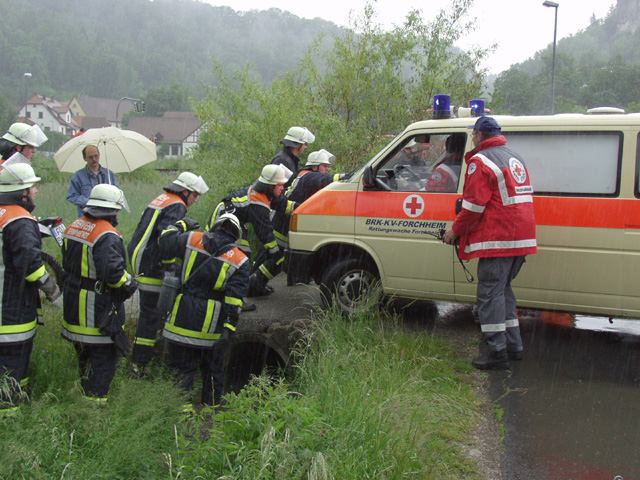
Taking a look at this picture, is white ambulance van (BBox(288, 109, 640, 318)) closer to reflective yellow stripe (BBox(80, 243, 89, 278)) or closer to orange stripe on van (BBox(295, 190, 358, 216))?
orange stripe on van (BBox(295, 190, 358, 216))

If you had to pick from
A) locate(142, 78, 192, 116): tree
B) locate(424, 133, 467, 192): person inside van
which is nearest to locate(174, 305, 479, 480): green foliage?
locate(424, 133, 467, 192): person inside van

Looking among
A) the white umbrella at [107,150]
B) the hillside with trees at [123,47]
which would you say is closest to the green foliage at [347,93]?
the white umbrella at [107,150]

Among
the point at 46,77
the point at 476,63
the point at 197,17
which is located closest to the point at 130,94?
the point at 46,77

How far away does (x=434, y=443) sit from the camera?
10.8 ft

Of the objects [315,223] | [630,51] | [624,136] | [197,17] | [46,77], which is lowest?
[315,223]

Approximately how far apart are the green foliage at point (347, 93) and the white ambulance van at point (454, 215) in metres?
3.09

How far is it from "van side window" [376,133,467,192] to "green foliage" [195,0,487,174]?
315 cm

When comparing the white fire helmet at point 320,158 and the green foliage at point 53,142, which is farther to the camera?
the green foliage at point 53,142

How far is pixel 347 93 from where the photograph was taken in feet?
31.2

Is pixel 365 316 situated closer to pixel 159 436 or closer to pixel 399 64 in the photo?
pixel 159 436

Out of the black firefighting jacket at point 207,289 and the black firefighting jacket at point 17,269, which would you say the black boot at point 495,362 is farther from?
the black firefighting jacket at point 17,269

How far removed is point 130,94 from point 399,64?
11599cm

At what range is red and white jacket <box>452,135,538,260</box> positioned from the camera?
15.4 feet

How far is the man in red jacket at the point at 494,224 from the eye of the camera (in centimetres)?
470
